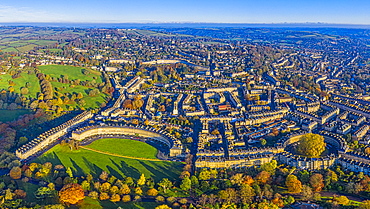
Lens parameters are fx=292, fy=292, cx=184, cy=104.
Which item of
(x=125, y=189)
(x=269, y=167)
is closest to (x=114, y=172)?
(x=125, y=189)

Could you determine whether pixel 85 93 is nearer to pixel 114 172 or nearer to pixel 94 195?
pixel 114 172

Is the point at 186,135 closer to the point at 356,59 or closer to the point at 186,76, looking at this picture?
the point at 186,76

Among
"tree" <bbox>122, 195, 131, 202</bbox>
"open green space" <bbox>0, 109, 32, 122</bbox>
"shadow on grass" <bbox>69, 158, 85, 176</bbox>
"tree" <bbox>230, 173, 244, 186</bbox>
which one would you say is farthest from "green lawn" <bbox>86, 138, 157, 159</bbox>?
"open green space" <bbox>0, 109, 32, 122</bbox>

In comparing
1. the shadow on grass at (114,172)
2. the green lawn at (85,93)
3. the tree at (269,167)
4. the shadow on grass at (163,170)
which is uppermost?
the green lawn at (85,93)

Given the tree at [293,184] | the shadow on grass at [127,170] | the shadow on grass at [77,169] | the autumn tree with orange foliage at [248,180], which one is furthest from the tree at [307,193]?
the shadow on grass at [77,169]

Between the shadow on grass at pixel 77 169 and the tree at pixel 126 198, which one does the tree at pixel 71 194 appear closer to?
the tree at pixel 126 198
